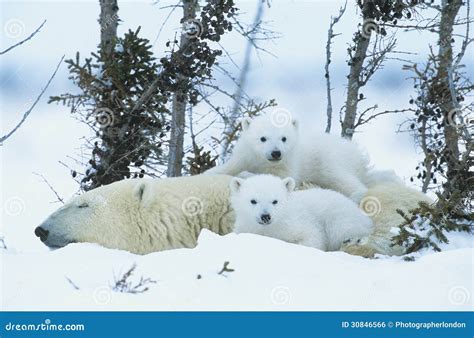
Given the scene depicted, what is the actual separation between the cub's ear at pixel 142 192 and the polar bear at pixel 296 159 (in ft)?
4.14

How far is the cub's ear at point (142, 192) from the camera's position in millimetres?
6605

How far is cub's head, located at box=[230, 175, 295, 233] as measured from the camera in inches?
242

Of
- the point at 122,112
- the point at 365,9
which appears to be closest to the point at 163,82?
the point at 122,112

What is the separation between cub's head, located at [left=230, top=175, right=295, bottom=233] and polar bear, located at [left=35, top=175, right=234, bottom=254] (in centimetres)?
28

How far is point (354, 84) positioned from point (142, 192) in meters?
3.97

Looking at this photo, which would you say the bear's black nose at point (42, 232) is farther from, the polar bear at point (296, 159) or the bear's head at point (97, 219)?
the polar bear at point (296, 159)

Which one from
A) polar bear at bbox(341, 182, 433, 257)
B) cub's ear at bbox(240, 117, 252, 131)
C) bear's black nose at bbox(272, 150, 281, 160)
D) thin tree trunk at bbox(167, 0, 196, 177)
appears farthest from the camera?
thin tree trunk at bbox(167, 0, 196, 177)

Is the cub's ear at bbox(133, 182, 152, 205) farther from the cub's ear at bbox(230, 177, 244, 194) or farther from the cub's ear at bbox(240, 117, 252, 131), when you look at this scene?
the cub's ear at bbox(240, 117, 252, 131)

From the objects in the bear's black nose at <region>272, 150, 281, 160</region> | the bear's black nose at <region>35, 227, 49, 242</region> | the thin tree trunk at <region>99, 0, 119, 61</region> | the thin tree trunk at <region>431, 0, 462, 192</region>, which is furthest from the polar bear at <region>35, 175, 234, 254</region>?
the thin tree trunk at <region>99, 0, 119, 61</region>

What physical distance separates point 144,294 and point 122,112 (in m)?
4.56

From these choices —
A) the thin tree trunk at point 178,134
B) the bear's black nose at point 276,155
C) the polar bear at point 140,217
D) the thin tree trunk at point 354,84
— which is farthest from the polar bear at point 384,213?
the thin tree trunk at point 178,134

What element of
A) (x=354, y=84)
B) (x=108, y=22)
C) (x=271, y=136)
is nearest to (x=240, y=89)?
(x=354, y=84)
